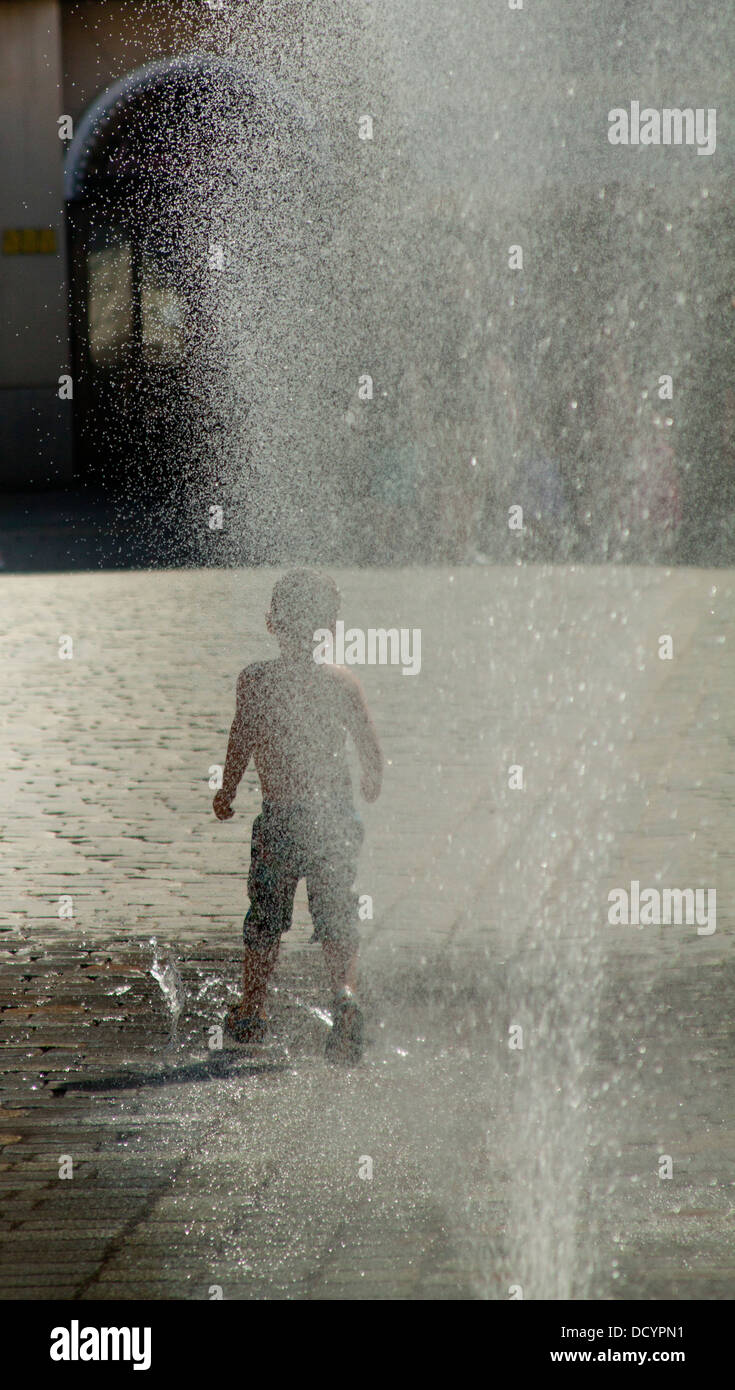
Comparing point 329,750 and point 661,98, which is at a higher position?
point 661,98

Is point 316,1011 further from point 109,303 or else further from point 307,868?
point 109,303

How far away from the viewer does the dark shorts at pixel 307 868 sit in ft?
15.8

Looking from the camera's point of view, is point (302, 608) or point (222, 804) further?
point (222, 804)

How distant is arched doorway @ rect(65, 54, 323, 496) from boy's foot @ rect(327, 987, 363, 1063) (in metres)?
20.4

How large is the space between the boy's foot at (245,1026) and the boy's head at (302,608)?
1015mm

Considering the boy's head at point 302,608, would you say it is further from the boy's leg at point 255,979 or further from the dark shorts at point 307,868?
the boy's leg at point 255,979

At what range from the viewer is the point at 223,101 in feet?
81.2

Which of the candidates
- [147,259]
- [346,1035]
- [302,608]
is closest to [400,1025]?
[346,1035]

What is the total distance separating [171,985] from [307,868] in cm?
73

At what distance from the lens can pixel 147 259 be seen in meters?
27.3

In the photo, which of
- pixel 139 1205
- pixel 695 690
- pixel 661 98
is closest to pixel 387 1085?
pixel 139 1205

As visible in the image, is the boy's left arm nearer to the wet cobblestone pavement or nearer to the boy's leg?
the boy's leg
